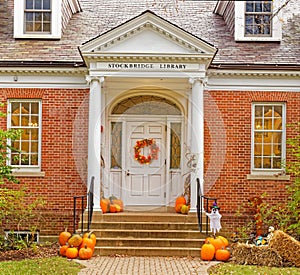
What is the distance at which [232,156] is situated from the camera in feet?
50.4

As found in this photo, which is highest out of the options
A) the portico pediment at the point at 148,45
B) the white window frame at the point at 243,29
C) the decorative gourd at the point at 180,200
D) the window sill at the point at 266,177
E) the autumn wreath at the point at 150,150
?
the white window frame at the point at 243,29

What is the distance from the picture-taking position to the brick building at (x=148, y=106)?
14.2 metres

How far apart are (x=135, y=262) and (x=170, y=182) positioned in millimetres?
4357

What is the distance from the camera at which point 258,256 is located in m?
11.7

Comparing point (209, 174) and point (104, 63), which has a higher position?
point (104, 63)

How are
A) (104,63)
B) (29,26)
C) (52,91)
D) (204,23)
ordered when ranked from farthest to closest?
(204,23) < (29,26) < (52,91) < (104,63)

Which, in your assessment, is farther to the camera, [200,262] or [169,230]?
[169,230]

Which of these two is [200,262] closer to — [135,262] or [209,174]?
[135,262]

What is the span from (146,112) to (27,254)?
18.3ft

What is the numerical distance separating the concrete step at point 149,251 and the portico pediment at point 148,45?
470 centimetres

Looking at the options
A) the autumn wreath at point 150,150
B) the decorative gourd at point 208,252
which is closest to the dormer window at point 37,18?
the autumn wreath at point 150,150

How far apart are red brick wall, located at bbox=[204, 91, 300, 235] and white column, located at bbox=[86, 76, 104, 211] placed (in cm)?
308

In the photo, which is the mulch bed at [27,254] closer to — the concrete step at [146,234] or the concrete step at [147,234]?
the concrete step at [147,234]

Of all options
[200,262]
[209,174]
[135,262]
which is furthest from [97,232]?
[209,174]
